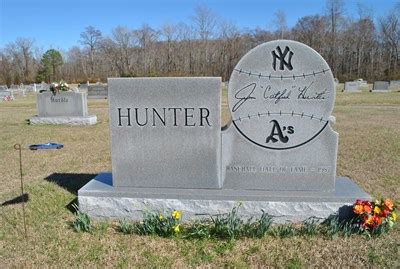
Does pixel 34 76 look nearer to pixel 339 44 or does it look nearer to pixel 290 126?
pixel 339 44

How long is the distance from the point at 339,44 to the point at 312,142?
7705cm

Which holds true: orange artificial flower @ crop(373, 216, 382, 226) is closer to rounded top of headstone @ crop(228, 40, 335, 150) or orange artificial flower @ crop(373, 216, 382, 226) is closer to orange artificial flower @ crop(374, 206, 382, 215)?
orange artificial flower @ crop(374, 206, 382, 215)

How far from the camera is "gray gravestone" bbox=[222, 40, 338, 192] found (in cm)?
A: 370

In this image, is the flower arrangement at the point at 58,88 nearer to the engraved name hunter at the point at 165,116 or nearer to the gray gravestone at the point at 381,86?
the engraved name hunter at the point at 165,116

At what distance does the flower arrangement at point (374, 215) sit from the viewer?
3314 millimetres

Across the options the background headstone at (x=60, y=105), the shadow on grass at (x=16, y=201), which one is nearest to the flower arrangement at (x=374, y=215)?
the shadow on grass at (x=16, y=201)

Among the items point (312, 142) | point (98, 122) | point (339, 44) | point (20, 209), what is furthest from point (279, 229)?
point (339, 44)

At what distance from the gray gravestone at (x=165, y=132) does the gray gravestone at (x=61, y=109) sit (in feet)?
28.8

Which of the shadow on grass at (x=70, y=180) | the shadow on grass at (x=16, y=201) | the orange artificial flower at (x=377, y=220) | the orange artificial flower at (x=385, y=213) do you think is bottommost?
the shadow on grass at (x=16, y=201)

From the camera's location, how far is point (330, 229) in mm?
3400

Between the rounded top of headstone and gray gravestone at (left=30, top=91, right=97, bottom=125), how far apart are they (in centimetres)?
951

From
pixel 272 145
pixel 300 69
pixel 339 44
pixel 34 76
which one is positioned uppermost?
pixel 339 44

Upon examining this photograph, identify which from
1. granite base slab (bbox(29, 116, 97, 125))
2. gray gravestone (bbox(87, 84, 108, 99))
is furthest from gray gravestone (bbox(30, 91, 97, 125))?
gray gravestone (bbox(87, 84, 108, 99))

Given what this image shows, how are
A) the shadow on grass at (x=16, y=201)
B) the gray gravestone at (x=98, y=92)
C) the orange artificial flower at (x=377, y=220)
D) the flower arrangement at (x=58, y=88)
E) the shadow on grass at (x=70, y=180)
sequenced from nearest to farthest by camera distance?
the orange artificial flower at (x=377, y=220) → the shadow on grass at (x=16, y=201) → the shadow on grass at (x=70, y=180) → the flower arrangement at (x=58, y=88) → the gray gravestone at (x=98, y=92)
